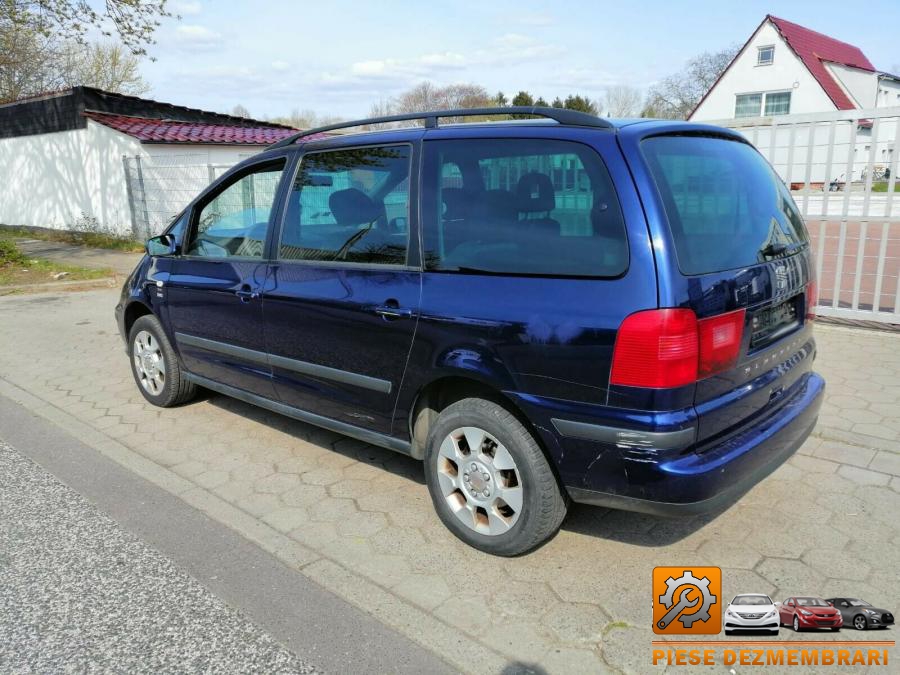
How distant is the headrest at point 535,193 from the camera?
9.48ft

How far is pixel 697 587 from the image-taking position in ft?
9.18

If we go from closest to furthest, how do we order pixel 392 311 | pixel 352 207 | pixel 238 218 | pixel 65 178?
1. pixel 392 311
2. pixel 352 207
3. pixel 238 218
4. pixel 65 178

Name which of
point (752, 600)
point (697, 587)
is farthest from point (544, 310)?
point (752, 600)

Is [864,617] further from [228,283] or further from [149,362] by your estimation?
[149,362]

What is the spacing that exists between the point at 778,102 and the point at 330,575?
42.1 m

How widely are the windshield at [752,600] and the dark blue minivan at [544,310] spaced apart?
15.5 inches

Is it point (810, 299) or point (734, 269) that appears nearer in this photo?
point (734, 269)

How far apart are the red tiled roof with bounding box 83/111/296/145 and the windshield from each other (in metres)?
16.0

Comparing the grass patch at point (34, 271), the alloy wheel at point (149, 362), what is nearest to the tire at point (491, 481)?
the alloy wheel at point (149, 362)

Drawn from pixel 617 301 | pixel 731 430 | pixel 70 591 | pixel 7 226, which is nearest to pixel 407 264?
pixel 617 301

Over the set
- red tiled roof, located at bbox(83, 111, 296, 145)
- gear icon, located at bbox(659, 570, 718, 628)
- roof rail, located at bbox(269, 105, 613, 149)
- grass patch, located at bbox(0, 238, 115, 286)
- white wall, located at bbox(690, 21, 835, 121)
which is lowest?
gear icon, located at bbox(659, 570, 718, 628)

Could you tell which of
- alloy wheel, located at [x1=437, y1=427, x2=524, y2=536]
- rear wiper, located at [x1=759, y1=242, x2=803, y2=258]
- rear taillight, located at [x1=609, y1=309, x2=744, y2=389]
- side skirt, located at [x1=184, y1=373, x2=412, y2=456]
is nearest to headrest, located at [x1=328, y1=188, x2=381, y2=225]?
side skirt, located at [x1=184, y1=373, x2=412, y2=456]

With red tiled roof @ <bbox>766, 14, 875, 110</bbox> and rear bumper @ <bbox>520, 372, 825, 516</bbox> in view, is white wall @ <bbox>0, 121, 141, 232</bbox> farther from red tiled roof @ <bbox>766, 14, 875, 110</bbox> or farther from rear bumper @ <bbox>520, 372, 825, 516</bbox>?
red tiled roof @ <bbox>766, 14, 875, 110</bbox>

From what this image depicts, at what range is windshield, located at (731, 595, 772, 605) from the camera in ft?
8.82
